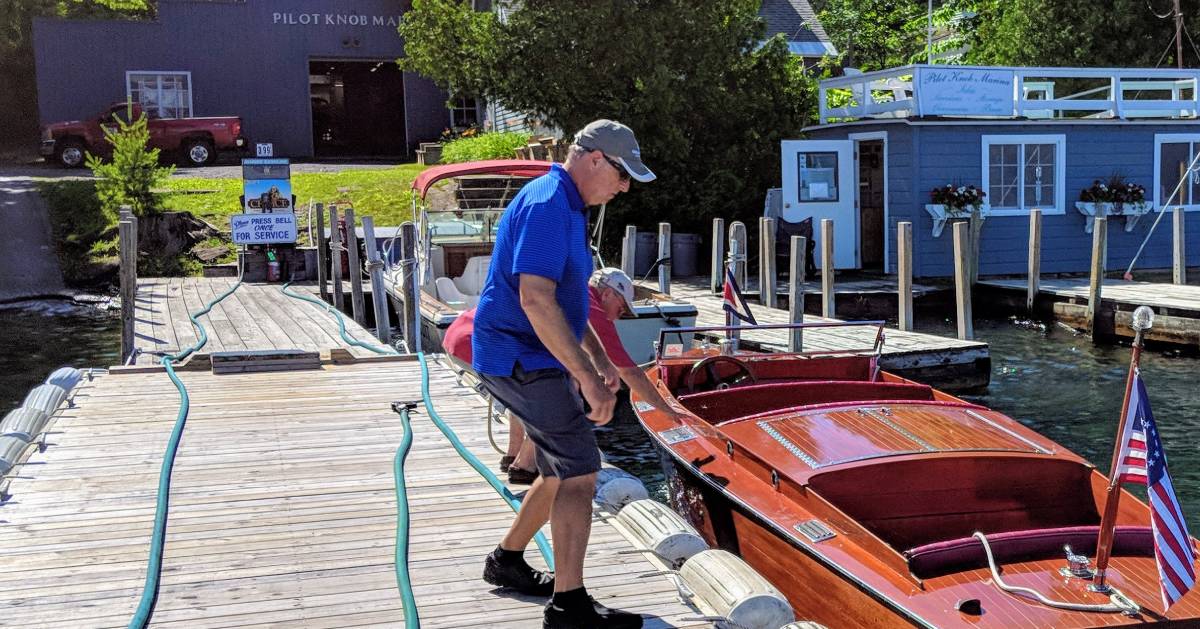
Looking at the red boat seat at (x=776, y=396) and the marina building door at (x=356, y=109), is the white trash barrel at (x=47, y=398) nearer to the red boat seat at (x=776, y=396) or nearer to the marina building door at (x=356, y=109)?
the red boat seat at (x=776, y=396)

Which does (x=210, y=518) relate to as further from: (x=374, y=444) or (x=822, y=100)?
(x=822, y=100)

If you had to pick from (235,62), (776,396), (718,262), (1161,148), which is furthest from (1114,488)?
(235,62)

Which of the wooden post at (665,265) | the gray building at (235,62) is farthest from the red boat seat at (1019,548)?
the gray building at (235,62)

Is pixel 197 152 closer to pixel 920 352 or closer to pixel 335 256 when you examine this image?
pixel 335 256

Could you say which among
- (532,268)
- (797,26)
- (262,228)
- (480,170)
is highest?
(797,26)

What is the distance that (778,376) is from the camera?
26.0 ft

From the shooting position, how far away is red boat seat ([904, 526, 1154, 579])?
464 cm

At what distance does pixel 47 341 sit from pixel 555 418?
1451cm

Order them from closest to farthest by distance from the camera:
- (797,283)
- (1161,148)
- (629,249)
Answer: (797,283), (629,249), (1161,148)

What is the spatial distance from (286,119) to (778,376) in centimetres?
2561

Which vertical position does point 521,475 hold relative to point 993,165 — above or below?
below

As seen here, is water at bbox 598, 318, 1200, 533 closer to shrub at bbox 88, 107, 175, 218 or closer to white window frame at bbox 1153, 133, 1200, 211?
white window frame at bbox 1153, 133, 1200, 211

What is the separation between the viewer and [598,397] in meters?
3.58

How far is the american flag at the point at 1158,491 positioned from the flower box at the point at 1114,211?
15.5m
